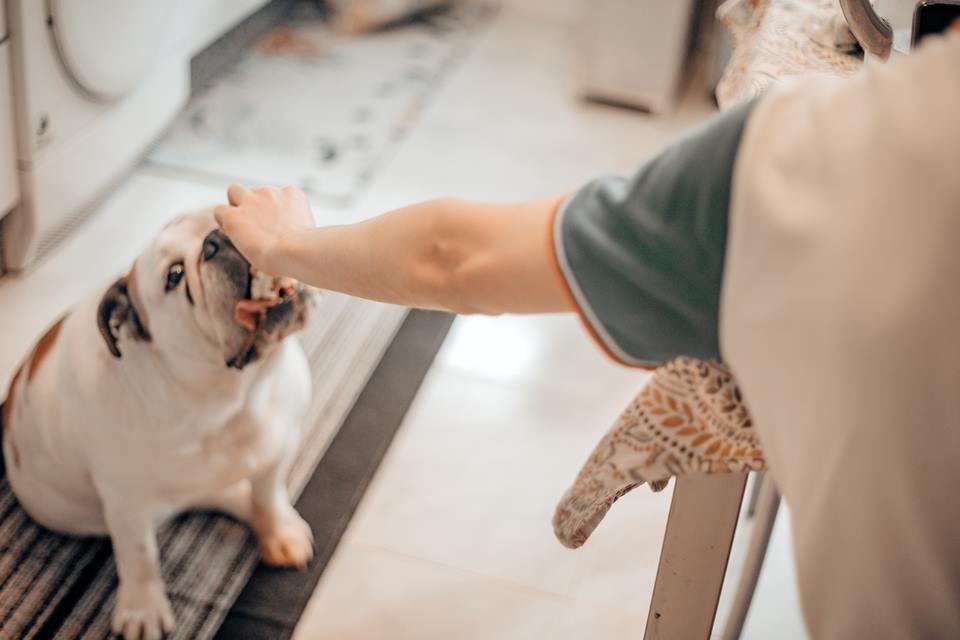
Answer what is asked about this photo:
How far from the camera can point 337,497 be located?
1700 millimetres

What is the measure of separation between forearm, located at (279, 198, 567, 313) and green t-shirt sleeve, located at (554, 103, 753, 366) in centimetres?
3

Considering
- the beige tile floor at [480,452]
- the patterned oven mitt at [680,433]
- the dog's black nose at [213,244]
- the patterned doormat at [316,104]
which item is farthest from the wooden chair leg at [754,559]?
the patterned doormat at [316,104]

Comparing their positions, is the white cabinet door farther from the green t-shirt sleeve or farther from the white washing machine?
the green t-shirt sleeve

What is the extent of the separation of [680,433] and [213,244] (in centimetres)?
58

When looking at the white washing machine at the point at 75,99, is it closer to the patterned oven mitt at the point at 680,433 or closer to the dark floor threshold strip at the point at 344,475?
the dark floor threshold strip at the point at 344,475

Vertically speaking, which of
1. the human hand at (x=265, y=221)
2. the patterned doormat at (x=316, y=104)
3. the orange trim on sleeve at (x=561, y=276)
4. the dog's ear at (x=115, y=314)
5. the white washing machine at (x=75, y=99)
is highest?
the orange trim on sleeve at (x=561, y=276)

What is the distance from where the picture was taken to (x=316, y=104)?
287cm

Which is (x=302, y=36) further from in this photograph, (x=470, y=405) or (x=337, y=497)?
(x=337, y=497)

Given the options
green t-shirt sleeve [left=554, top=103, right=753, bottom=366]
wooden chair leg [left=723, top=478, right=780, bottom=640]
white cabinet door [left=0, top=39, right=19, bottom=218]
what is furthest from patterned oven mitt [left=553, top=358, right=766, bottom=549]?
white cabinet door [left=0, top=39, right=19, bottom=218]

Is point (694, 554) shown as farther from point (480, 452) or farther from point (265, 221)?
point (480, 452)

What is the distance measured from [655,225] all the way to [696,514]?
1.18ft

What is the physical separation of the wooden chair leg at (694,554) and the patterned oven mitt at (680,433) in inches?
3.5

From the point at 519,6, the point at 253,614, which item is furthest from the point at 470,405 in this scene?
the point at 519,6

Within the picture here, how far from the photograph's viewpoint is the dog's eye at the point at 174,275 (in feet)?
3.72
